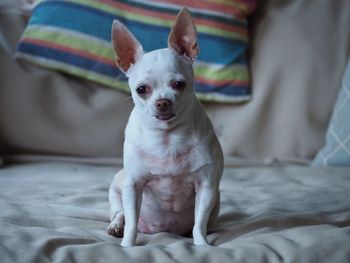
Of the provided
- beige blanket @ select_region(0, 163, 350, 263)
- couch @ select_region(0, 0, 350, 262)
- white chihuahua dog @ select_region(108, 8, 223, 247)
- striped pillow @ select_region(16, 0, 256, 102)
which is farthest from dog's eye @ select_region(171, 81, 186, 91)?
striped pillow @ select_region(16, 0, 256, 102)

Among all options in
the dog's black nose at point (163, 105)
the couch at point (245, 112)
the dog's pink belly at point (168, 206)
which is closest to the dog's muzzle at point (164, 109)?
the dog's black nose at point (163, 105)

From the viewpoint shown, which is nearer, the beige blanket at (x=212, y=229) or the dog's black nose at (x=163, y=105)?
the beige blanket at (x=212, y=229)

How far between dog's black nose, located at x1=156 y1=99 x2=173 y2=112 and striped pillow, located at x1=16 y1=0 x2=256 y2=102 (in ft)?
2.98

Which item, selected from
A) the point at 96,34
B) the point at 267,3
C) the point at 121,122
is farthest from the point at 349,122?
the point at 96,34

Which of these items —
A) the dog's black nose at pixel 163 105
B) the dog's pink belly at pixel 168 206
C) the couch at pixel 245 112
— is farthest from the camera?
the couch at pixel 245 112

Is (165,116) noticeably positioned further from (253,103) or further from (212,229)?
(253,103)

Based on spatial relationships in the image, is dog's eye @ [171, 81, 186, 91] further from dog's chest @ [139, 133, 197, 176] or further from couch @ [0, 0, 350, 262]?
couch @ [0, 0, 350, 262]

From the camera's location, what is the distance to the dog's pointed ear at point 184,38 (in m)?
1.19

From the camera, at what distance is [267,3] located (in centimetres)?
211

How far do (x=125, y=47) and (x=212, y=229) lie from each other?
17.1 inches

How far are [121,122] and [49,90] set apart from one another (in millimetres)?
266

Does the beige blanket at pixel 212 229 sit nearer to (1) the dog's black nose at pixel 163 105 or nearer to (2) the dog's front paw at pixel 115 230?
(2) the dog's front paw at pixel 115 230

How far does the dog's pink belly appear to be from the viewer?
1196mm

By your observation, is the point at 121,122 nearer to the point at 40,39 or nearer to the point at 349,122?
the point at 40,39
